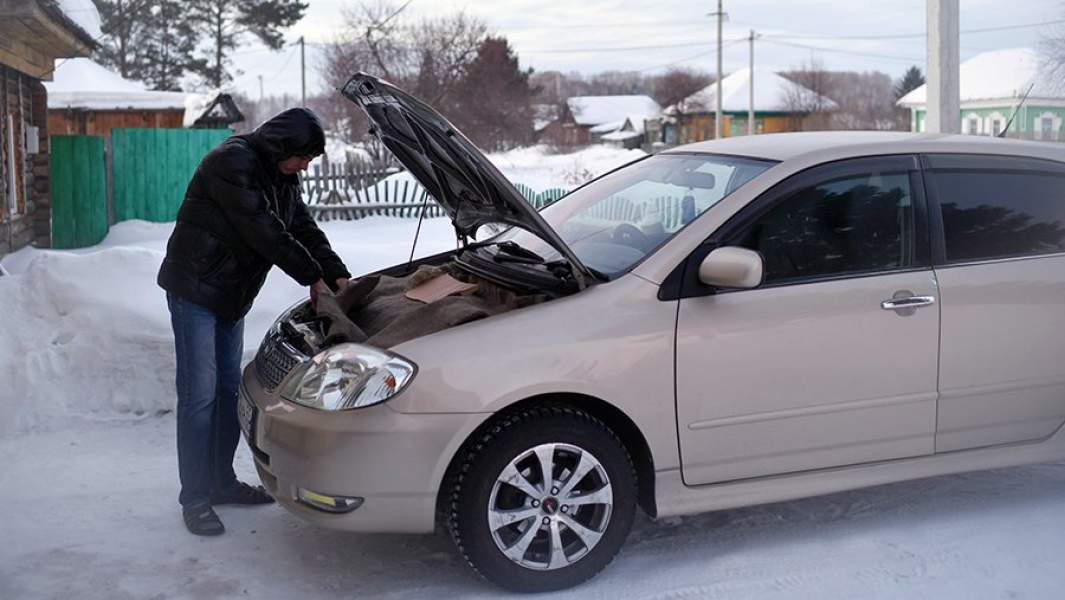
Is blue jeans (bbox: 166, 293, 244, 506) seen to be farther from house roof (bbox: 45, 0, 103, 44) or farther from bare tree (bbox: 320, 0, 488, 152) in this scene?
bare tree (bbox: 320, 0, 488, 152)

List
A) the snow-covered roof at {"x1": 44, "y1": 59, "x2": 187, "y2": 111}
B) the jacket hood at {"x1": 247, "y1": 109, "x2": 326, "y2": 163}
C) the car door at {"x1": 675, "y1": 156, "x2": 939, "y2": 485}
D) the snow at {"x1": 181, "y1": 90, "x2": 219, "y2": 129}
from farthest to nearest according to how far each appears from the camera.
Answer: the snow-covered roof at {"x1": 44, "y1": 59, "x2": 187, "y2": 111} < the snow at {"x1": 181, "y1": 90, "x2": 219, "y2": 129} < the jacket hood at {"x1": 247, "y1": 109, "x2": 326, "y2": 163} < the car door at {"x1": 675, "y1": 156, "x2": 939, "y2": 485}

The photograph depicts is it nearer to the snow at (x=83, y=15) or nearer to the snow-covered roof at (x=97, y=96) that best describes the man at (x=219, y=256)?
the snow at (x=83, y=15)

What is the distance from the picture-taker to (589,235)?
460cm

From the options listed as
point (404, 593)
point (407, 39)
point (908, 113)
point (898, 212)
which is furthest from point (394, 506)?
point (908, 113)

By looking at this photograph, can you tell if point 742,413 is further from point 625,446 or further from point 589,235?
point 589,235

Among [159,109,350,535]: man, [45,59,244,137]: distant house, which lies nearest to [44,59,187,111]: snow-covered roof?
[45,59,244,137]: distant house

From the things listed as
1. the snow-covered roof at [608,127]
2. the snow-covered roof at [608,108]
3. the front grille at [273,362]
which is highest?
the snow-covered roof at [608,108]

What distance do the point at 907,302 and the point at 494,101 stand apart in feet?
131

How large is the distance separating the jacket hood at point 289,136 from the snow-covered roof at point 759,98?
66.6m

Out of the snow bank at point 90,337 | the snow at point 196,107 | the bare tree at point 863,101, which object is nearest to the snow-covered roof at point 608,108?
the bare tree at point 863,101

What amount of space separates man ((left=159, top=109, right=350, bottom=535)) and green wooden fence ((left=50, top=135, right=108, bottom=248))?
11.3 meters

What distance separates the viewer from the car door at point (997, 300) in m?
4.25

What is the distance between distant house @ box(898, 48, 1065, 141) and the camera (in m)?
37.4

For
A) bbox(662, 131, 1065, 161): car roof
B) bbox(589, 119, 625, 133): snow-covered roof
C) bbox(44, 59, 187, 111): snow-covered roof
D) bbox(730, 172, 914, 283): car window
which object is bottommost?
bbox(730, 172, 914, 283): car window
